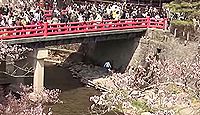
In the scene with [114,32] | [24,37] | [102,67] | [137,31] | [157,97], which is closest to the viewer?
[157,97]

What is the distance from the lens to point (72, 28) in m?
24.1

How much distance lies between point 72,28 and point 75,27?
189 millimetres

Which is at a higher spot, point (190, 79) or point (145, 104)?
point (190, 79)

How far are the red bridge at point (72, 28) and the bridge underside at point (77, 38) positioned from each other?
0.08 metres

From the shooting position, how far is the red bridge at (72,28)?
20.9 meters

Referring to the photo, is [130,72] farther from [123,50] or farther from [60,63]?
[60,63]

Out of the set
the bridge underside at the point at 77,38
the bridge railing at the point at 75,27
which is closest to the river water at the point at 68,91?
the bridge underside at the point at 77,38

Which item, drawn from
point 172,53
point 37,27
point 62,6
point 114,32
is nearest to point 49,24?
point 37,27

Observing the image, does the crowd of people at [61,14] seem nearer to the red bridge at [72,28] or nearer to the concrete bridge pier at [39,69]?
the red bridge at [72,28]

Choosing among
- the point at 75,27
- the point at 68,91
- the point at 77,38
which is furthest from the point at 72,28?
the point at 68,91

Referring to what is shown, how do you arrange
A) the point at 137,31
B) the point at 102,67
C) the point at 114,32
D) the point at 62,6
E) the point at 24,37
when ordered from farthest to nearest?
the point at 62,6, the point at 102,67, the point at 137,31, the point at 114,32, the point at 24,37

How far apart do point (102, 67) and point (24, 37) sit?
10.6 meters

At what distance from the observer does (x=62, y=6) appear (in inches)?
1496

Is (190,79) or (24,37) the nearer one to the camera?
(190,79)
